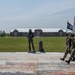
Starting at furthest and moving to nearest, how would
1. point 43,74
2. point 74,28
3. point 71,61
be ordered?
point 74,28
point 71,61
point 43,74

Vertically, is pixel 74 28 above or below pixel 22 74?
above

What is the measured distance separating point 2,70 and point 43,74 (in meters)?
2.18

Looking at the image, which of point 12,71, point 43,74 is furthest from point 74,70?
point 12,71

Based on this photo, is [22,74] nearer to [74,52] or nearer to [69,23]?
[74,52]

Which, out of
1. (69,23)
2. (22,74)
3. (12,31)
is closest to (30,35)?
(69,23)

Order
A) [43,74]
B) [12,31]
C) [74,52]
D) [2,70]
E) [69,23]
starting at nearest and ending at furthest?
[43,74] → [2,70] → [74,52] → [69,23] → [12,31]

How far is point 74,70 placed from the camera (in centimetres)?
1500

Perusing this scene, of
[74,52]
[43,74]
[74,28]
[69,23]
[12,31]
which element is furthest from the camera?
[12,31]

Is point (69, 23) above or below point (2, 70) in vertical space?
above

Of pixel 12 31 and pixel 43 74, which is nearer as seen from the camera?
pixel 43 74

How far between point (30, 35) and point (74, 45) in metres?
9.23

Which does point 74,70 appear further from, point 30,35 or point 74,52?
point 30,35

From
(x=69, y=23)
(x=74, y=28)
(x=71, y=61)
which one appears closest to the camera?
(x=71, y=61)

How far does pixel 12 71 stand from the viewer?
14.6 m
